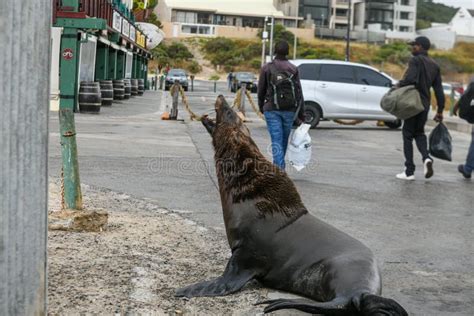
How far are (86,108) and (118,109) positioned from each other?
9.15ft

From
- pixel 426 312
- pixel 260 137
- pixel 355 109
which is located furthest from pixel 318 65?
pixel 426 312

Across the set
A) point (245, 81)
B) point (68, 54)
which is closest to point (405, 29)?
point (245, 81)

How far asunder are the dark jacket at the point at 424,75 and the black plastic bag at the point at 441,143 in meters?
0.43

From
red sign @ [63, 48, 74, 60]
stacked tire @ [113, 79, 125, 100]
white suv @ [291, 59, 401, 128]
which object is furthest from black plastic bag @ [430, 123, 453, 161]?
stacked tire @ [113, 79, 125, 100]

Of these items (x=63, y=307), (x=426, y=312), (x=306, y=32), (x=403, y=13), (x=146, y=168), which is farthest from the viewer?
(x=403, y=13)

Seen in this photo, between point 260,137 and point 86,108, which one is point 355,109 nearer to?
point 260,137

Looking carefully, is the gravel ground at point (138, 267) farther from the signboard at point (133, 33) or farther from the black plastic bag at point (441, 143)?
the signboard at point (133, 33)

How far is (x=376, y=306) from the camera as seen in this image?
13.1ft

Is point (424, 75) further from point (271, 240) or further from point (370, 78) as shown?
point (370, 78)

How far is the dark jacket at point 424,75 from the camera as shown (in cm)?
1100

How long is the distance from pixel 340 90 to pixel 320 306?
1680 centimetres

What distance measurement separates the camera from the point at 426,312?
488 centimetres

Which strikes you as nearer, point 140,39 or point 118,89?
point 118,89

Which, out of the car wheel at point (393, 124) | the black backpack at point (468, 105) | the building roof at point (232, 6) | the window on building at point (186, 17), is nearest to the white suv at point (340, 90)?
the car wheel at point (393, 124)
